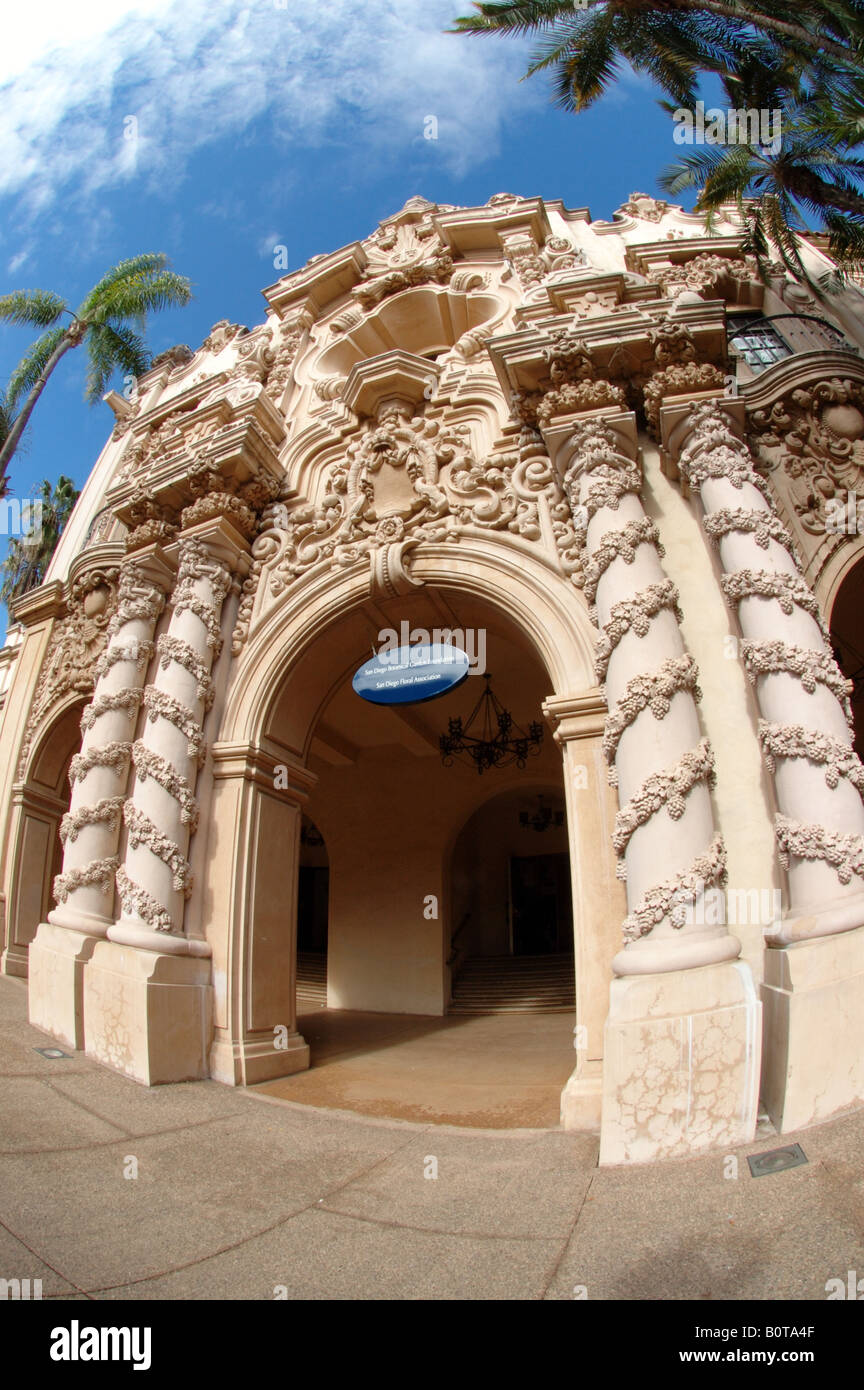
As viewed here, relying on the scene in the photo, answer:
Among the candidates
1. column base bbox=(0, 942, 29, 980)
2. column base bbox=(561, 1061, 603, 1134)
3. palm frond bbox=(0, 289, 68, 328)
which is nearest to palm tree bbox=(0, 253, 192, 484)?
palm frond bbox=(0, 289, 68, 328)

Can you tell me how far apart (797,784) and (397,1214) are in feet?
11.9

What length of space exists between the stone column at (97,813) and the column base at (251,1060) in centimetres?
122

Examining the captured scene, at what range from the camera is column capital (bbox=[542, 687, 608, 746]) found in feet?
20.1

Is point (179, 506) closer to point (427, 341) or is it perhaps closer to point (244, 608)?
point (244, 608)

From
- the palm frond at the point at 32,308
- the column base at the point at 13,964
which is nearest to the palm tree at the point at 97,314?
the palm frond at the point at 32,308

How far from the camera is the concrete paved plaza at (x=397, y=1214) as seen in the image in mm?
2719

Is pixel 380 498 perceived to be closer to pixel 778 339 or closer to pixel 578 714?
pixel 578 714

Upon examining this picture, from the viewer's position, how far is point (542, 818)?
1625 cm

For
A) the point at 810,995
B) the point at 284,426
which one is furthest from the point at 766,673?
the point at 284,426

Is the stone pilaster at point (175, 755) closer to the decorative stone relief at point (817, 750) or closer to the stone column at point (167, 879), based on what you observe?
the stone column at point (167, 879)

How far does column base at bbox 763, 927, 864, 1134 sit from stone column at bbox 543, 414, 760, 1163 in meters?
0.17

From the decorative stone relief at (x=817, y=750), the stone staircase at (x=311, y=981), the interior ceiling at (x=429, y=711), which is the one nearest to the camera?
the decorative stone relief at (x=817, y=750)

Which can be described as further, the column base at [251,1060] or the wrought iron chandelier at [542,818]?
the wrought iron chandelier at [542,818]
